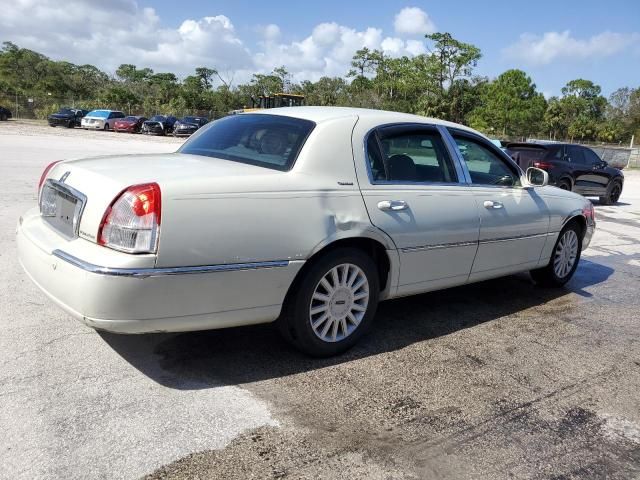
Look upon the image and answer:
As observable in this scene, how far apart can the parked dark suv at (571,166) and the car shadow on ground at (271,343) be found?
933 centimetres

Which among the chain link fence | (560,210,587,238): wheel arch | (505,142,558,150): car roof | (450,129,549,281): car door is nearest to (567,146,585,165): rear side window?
(505,142,558,150): car roof

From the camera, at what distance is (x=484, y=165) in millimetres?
5086

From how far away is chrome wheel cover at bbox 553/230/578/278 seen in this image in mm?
5852

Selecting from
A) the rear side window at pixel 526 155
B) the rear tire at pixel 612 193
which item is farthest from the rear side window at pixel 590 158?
the rear side window at pixel 526 155

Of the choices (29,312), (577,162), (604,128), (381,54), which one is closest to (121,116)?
(577,162)

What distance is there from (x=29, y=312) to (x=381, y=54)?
→ 86406 mm

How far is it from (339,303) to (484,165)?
2123 mm

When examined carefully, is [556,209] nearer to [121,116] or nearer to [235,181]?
[235,181]

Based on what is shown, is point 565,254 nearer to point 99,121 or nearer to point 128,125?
point 128,125

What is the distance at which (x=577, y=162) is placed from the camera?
14.9 meters

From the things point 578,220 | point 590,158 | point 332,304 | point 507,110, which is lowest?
point 332,304

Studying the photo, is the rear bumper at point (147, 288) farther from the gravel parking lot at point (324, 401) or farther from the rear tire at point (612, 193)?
the rear tire at point (612, 193)

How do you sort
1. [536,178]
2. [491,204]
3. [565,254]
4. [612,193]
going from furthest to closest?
[612,193] → [565,254] → [536,178] → [491,204]

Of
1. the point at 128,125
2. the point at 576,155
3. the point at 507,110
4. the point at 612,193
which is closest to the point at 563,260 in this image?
the point at 576,155
